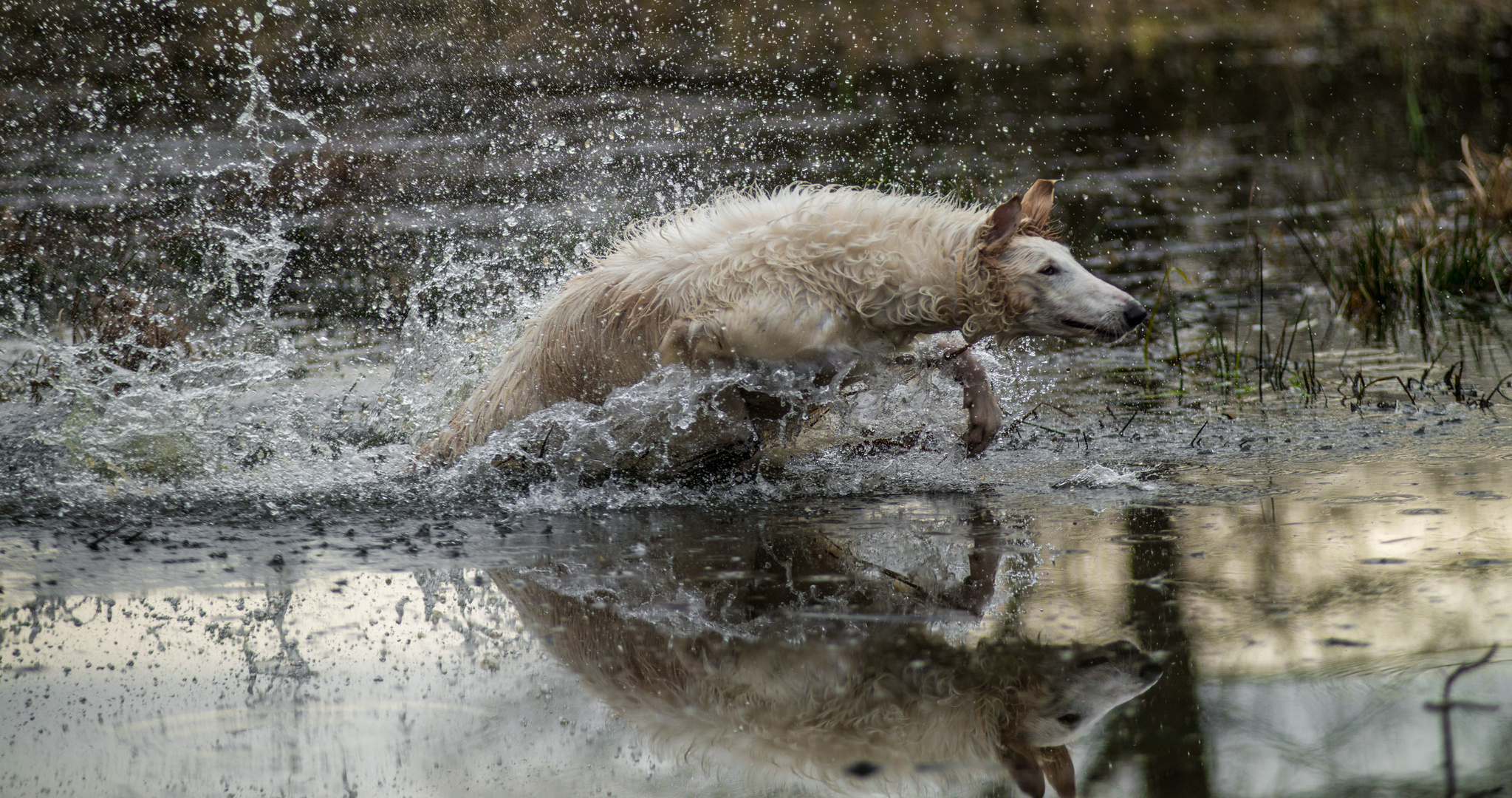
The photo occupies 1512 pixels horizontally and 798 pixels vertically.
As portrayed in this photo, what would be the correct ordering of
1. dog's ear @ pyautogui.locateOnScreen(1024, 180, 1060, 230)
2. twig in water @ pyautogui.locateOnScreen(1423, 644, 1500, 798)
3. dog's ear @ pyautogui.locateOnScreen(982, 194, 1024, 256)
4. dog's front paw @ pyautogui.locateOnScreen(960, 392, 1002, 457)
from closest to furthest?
twig in water @ pyautogui.locateOnScreen(1423, 644, 1500, 798) → dog's ear @ pyautogui.locateOnScreen(982, 194, 1024, 256) → dog's ear @ pyautogui.locateOnScreen(1024, 180, 1060, 230) → dog's front paw @ pyautogui.locateOnScreen(960, 392, 1002, 457)

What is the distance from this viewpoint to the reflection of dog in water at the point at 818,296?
5258 mm

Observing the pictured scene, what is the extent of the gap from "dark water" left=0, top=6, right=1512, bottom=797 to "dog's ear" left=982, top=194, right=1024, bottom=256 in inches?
37.6

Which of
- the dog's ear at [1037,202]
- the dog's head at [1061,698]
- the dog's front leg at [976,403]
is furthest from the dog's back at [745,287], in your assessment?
the dog's head at [1061,698]

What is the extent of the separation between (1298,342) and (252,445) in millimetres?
6248

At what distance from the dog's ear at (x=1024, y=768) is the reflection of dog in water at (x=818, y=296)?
2514 millimetres

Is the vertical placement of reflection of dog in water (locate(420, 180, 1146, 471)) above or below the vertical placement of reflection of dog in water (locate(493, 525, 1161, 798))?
above

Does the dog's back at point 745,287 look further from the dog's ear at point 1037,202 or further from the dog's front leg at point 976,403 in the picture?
the dog's front leg at point 976,403

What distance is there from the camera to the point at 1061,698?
3.25 m

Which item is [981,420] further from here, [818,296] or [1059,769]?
[1059,769]

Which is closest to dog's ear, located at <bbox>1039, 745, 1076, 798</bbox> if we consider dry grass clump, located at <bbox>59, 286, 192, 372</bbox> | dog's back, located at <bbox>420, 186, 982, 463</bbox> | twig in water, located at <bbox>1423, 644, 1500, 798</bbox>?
twig in water, located at <bbox>1423, 644, 1500, 798</bbox>

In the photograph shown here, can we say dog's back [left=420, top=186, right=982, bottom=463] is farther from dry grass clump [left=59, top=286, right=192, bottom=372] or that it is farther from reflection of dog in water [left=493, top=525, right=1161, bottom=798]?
dry grass clump [left=59, top=286, right=192, bottom=372]

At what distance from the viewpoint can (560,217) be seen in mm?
10922

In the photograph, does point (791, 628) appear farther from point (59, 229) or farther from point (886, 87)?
point (886, 87)

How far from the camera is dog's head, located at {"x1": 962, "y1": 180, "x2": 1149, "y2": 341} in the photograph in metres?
5.20
